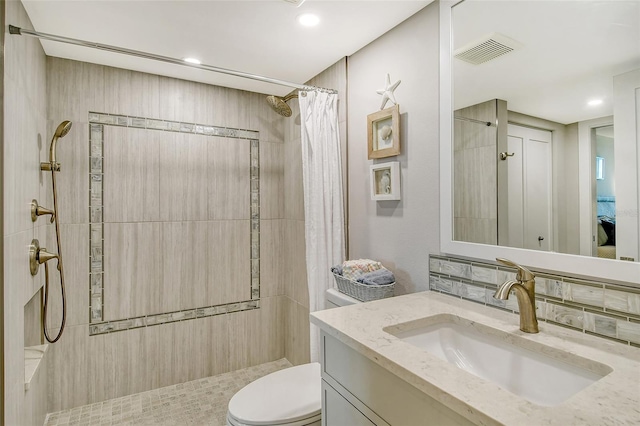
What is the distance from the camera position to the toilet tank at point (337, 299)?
174 cm

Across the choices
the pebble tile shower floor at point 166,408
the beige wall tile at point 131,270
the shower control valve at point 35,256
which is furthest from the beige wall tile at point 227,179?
the pebble tile shower floor at point 166,408

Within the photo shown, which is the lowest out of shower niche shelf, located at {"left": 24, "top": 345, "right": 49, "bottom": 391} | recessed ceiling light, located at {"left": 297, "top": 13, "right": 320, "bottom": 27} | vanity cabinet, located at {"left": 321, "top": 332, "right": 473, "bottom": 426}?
shower niche shelf, located at {"left": 24, "top": 345, "right": 49, "bottom": 391}

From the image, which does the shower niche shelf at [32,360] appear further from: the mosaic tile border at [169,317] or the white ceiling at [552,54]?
the white ceiling at [552,54]

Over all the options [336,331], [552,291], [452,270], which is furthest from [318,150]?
[552,291]

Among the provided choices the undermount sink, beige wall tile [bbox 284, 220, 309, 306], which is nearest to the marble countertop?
the undermount sink

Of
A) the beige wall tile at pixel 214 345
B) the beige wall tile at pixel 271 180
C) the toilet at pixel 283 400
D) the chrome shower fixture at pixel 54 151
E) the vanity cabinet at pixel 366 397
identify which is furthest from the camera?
the beige wall tile at pixel 271 180

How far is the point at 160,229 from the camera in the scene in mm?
2520

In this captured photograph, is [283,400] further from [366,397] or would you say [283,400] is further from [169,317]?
[169,317]

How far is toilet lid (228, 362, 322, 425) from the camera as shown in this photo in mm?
1460

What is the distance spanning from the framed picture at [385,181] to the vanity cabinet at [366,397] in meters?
0.90

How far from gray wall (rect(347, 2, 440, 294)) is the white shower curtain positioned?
5.8 inches

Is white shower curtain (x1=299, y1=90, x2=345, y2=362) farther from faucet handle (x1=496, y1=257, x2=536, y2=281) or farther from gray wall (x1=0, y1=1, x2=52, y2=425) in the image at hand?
gray wall (x1=0, y1=1, x2=52, y2=425)

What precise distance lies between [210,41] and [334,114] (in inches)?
34.4

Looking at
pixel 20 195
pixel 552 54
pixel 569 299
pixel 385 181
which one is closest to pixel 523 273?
pixel 569 299
